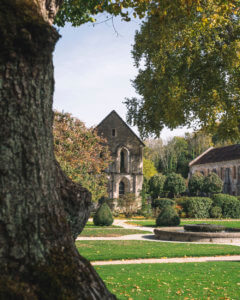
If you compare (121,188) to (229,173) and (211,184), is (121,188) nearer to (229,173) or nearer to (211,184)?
(211,184)

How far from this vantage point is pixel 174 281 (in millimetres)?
8039

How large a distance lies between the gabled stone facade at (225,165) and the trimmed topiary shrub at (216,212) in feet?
58.0

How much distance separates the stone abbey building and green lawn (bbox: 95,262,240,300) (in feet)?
95.2

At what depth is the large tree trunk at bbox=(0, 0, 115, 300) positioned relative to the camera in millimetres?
2867

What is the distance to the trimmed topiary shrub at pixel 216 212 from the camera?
31.9 meters

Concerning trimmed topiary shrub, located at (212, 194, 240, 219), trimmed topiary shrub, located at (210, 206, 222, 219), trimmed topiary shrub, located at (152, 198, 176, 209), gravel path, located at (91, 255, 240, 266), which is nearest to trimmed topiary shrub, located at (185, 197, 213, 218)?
trimmed topiary shrub, located at (210, 206, 222, 219)

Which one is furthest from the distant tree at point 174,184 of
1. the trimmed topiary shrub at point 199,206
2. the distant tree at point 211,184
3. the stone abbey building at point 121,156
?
the trimmed topiary shrub at point 199,206

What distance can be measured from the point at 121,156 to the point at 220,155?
20.0 m

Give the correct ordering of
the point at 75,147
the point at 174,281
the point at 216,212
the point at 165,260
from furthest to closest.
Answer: the point at 216,212, the point at 75,147, the point at 165,260, the point at 174,281

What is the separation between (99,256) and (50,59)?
9395 millimetres

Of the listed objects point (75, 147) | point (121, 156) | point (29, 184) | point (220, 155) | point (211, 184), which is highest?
point (220, 155)

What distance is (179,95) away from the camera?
18844mm

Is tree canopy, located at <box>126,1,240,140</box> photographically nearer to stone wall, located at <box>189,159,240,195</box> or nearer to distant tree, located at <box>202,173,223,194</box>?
distant tree, located at <box>202,173,223,194</box>

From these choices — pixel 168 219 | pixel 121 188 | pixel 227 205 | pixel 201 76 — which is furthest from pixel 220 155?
pixel 201 76
